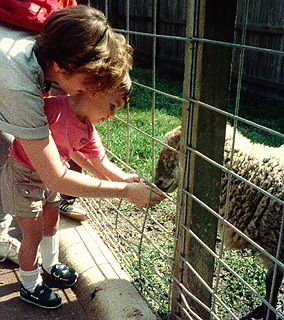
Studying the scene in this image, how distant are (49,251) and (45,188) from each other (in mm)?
501

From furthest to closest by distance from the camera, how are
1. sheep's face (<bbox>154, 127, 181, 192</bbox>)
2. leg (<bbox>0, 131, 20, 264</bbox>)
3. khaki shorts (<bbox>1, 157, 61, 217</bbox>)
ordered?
sheep's face (<bbox>154, 127, 181, 192</bbox>)
leg (<bbox>0, 131, 20, 264</bbox>)
khaki shorts (<bbox>1, 157, 61, 217</bbox>)

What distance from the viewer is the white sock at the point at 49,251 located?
258 centimetres

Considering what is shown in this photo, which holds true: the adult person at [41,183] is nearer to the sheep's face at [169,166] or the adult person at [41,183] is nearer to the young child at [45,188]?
the young child at [45,188]

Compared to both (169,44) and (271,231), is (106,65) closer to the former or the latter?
(271,231)

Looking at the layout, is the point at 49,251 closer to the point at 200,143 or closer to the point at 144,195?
the point at 144,195

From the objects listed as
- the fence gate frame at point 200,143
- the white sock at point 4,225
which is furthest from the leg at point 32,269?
the fence gate frame at point 200,143

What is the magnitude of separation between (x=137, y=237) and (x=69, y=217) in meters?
0.60

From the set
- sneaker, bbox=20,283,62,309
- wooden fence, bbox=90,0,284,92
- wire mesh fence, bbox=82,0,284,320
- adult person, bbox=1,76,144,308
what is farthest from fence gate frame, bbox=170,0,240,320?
wooden fence, bbox=90,0,284,92

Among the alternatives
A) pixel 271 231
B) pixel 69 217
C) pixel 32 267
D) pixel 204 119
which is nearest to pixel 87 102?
pixel 204 119

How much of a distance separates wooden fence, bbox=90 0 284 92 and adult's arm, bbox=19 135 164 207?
14.3 ft

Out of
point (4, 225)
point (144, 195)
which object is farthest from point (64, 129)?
point (4, 225)

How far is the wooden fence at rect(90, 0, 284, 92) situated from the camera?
28.9 feet

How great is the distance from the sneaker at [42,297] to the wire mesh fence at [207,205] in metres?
0.46

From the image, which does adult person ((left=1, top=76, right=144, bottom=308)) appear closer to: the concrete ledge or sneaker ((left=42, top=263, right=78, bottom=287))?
sneaker ((left=42, top=263, right=78, bottom=287))
